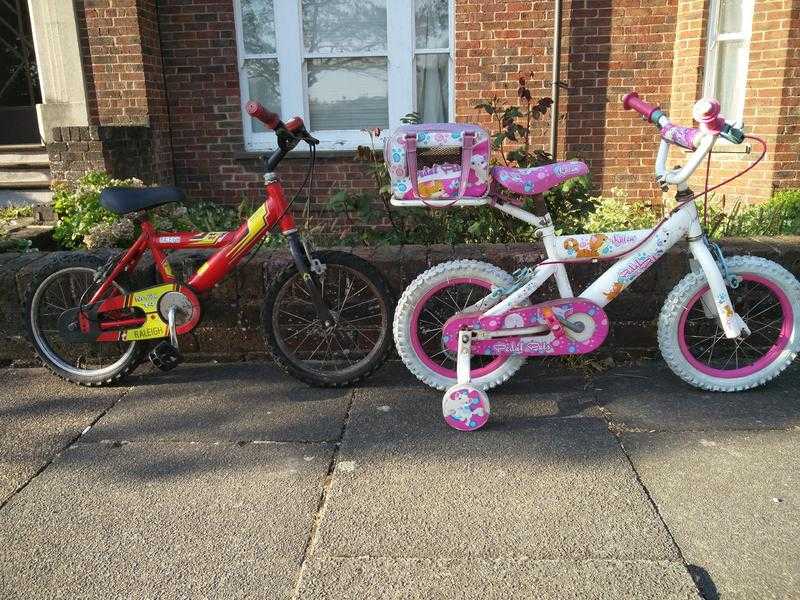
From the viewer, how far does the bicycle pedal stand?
3.60 m

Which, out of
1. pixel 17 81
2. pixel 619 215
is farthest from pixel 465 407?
pixel 17 81

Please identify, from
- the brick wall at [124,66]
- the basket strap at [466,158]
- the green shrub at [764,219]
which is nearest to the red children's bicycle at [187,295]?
the basket strap at [466,158]

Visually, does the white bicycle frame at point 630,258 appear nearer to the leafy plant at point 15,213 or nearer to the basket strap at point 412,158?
the basket strap at point 412,158

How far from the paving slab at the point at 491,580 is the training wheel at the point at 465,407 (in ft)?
3.07

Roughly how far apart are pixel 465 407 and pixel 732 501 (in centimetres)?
116

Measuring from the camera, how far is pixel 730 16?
22.3 ft

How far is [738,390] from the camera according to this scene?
351 centimetres

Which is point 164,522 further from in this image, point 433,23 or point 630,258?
point 433,23

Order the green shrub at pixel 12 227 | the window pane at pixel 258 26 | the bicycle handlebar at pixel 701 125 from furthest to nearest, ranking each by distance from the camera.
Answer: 1. the window pane at pixel 258 26
2. the green shrub at pixel 12 227
3. the bicycle handlebar at pixel 701 125

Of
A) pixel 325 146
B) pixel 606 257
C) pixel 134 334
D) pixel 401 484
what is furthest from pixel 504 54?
pixel 401 484

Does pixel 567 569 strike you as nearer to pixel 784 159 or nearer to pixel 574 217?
pixel 574 217

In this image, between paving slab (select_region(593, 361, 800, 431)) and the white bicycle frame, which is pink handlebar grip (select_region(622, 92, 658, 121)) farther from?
paving slab (select_region(593, 361, 800, 431))

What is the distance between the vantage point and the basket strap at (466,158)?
3100 mm

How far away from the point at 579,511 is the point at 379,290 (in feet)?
5.06
